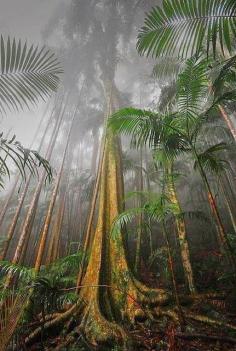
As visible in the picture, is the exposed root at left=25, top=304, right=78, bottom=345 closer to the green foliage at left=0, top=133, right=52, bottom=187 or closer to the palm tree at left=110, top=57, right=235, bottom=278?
the green foliage at left=0, top=133, right=52, bottom=187

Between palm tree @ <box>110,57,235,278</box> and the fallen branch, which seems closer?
the fallen branch

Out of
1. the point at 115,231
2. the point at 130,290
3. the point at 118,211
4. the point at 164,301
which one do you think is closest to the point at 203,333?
the point at 164,301

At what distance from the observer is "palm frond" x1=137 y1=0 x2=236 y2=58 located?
2.63 metres

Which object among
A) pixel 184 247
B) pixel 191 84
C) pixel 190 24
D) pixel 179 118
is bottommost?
pixel 184 247

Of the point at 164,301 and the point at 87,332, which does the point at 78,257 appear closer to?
the point at 87,332

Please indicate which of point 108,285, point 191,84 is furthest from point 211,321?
point 191,84

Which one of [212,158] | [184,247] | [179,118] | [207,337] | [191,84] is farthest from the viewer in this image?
[184,247]

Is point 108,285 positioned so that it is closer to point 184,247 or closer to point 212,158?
point 184,247

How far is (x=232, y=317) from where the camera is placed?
14.3ft

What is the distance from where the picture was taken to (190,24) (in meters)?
2.88

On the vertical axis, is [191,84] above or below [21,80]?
above

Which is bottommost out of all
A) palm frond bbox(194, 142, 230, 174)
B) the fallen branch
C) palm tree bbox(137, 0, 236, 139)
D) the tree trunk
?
the fallen branch

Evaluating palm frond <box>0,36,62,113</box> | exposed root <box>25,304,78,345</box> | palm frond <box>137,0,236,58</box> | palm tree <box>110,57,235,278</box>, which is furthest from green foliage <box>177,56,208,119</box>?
exposed root <box>25,304,78,345</box>

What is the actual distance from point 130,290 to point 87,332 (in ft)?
3.43
